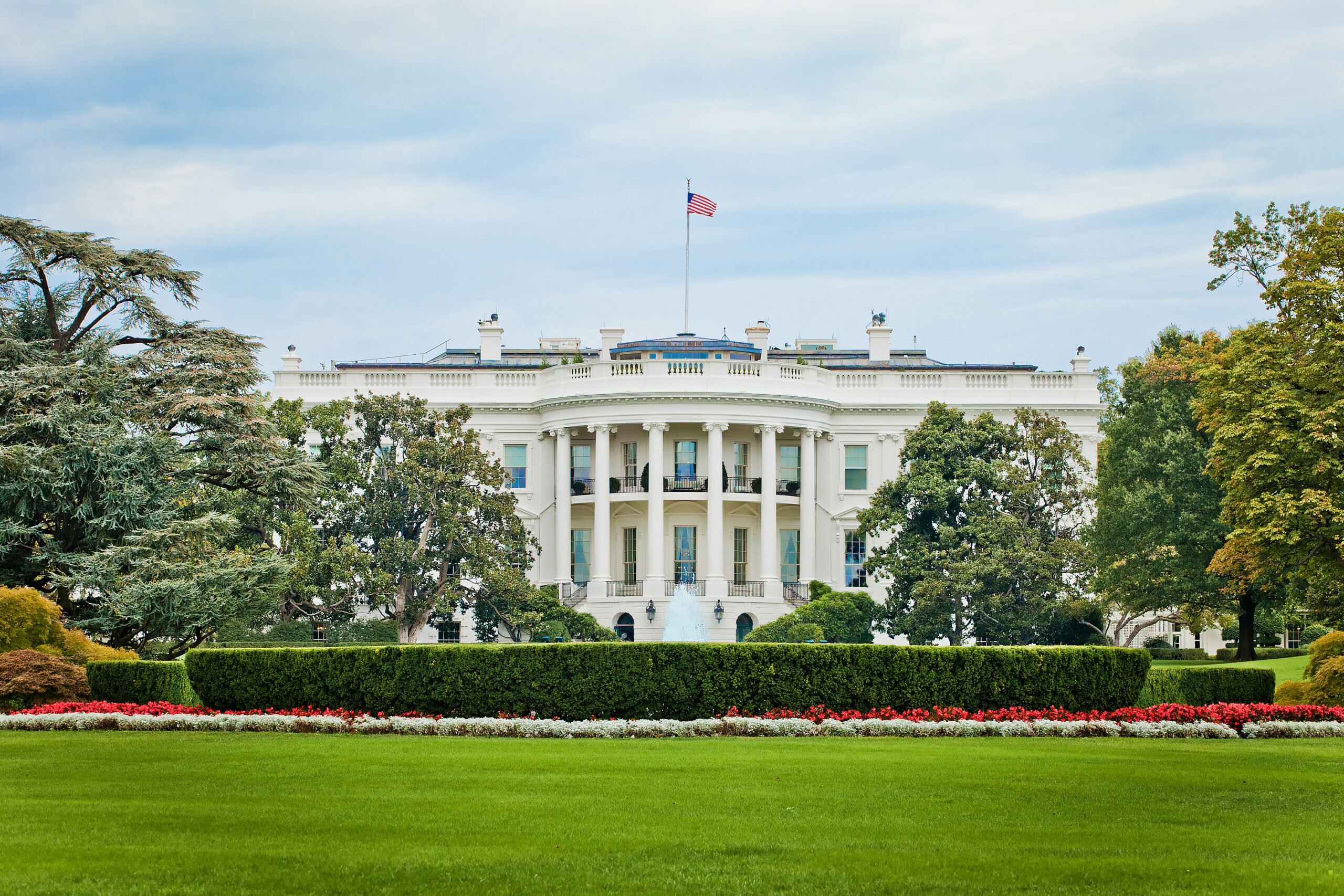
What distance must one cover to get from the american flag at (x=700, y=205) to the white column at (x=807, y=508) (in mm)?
9473

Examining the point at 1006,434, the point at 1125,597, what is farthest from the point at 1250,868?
the point at 1006,434

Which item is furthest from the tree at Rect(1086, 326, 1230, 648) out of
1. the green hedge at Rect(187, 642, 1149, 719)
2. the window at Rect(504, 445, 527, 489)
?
the window at Rect(504, 445, 527, 489)

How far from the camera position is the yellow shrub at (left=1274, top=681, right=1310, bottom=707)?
85.2ft

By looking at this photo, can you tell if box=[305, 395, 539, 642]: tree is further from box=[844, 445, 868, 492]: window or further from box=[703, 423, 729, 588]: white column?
box=[844, 445, 868, 492]: window

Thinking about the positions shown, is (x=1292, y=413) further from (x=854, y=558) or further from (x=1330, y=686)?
(x=854, y=558)

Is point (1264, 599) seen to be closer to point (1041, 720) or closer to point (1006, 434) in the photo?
point (1006, 434)

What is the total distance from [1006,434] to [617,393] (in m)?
14.8

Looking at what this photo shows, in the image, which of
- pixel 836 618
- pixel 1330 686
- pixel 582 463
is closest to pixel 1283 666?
pixel 1330 686

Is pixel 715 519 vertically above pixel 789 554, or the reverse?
pixel 715 519

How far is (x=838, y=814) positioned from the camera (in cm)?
1271

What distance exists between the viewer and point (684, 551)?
55.3 m

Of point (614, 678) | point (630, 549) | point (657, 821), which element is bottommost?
point (657, 821)

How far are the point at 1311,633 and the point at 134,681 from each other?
4550 cm

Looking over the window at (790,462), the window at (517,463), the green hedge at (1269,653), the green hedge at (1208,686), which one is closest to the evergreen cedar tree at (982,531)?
the green hedge at (1269,653)
